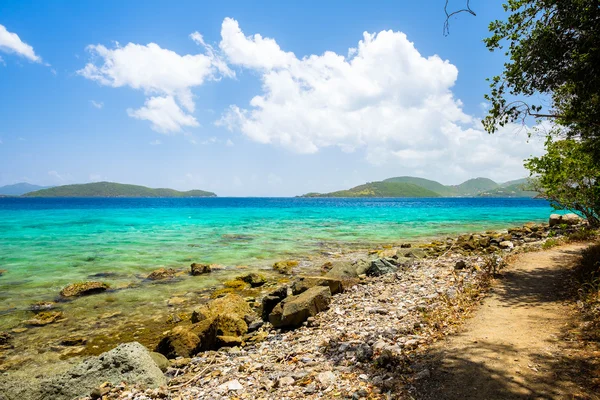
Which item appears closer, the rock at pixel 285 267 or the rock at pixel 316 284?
the rock at pixel 316 284

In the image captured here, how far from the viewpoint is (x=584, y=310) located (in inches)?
332

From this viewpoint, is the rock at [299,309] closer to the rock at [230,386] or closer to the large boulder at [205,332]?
the large boulder at [205,332]

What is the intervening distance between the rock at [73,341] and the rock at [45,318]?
2.61 meters

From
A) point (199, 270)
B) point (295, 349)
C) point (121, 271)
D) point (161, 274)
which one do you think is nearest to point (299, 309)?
point (295, 349)

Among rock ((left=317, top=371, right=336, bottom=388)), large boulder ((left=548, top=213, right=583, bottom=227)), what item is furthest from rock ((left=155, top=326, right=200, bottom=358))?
large boulder ((left=548, top=213, right=583, bottom=227))

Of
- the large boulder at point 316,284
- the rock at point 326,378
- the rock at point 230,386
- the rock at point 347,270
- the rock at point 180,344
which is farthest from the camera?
the rock at point 347,270

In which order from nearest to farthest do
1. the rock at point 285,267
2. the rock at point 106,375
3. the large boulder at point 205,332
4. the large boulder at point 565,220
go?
the rock at point 106,375
the large boulder at point 205,332
the rock at point 285,267
the large boulder at point 565,220

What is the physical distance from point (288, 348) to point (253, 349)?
4.89 feet

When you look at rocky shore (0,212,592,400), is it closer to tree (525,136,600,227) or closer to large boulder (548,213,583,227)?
tree (525,136,600,227)

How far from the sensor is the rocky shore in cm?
670

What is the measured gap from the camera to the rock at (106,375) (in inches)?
314

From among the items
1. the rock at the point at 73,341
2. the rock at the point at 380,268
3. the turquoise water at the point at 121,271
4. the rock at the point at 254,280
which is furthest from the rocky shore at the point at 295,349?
the rock at the point at 254,280

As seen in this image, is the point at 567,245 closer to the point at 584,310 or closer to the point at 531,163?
the point at 531,163

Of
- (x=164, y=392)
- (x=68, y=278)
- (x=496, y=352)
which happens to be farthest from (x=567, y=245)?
(x=68, y=278)
